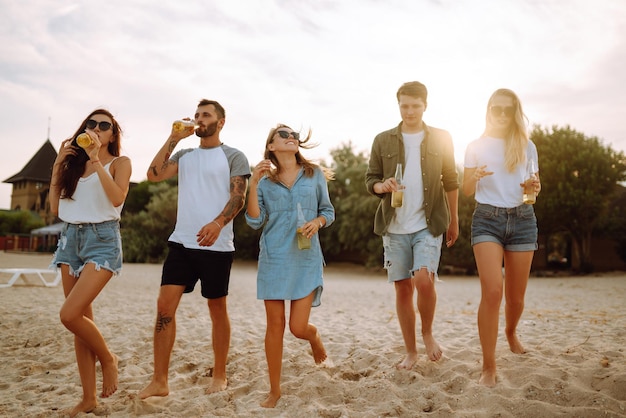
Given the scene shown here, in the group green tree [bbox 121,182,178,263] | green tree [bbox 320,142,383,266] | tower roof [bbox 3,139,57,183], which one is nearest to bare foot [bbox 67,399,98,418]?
green tree [bbox 320,142,383,266]

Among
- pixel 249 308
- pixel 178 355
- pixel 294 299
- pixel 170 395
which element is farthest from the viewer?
pixel 249 308

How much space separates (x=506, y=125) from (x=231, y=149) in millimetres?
2387

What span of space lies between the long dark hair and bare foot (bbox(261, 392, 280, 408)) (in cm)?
222

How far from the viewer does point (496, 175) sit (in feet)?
14.6

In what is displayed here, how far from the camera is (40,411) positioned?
4090 mm

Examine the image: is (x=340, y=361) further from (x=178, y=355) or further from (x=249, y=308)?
(x=249, y=308)

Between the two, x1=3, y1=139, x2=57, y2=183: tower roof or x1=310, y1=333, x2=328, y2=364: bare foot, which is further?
x1=3, y1=139, x2=57, y2=183: tower roof

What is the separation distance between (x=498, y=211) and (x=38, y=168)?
67.3 meters

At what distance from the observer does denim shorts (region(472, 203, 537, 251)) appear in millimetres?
4305

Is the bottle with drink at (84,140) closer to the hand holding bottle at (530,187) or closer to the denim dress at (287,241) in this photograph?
the denim dress at (287,241)

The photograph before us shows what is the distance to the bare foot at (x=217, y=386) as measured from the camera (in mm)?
4371

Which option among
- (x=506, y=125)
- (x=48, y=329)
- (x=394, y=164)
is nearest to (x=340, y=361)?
(x=394, y=164)

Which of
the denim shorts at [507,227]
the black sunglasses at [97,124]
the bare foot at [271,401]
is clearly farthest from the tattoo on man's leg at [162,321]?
the denim shorts at [507,227]

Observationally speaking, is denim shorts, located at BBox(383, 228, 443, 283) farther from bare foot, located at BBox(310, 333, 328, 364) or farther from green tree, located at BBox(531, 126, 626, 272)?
green tree, located at BBox(531, 126, 626, 272)
